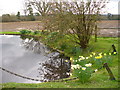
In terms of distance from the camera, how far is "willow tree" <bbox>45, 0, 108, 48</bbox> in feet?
34.0

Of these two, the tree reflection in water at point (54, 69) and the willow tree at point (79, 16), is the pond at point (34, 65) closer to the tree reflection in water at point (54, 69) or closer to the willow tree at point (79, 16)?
the tree reflection in water at point (54, 69)

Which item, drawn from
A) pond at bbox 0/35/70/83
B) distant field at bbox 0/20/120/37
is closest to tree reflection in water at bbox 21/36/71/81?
pond at bbox 0/35/70/83

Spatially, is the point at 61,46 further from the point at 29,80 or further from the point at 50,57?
the point at 29,80

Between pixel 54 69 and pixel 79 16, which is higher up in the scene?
pixel 79 16

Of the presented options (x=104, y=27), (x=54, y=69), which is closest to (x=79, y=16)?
(x=54, y=69)

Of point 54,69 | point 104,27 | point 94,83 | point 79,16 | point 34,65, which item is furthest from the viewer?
point 104,27

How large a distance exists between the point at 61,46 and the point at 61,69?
3.83 m

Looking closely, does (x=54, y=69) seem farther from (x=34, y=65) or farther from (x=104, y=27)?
(x=104, y=27)

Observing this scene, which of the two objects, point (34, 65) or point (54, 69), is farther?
point (34, 65)

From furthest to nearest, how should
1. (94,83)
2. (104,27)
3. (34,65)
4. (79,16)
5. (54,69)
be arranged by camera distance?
(104,27) → (79,16) → (34,65) → (54,69) → (94,83)

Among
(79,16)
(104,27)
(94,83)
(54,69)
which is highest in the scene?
(79,16)

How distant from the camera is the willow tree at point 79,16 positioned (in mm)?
10361

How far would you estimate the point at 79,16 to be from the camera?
10.5 meters

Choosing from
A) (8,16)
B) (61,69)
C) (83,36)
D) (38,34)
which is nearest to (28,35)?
(38,34)
